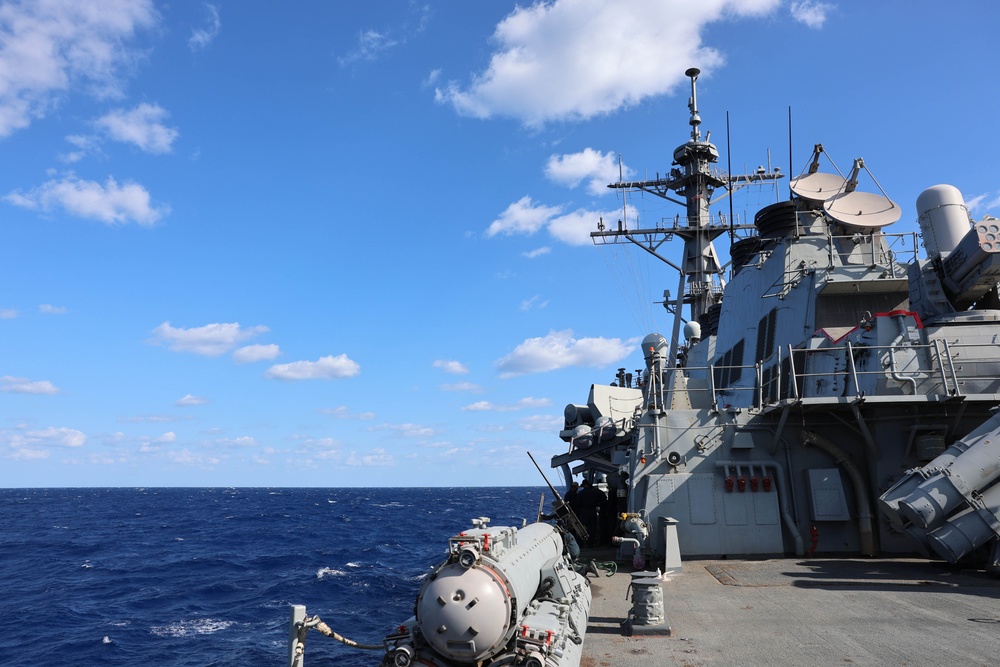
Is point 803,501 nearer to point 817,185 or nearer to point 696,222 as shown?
point 817,185

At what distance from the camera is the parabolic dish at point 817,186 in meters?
16.4

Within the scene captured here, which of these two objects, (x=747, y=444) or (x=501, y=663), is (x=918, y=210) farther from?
(x=501, y=663)

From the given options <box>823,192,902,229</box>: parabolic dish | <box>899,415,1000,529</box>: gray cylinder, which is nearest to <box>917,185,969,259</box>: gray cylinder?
<box>823,192,902,229</box>: parabolic dish

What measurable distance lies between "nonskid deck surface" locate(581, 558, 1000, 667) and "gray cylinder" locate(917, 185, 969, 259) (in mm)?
6447

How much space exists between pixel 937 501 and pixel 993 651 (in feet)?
12.0

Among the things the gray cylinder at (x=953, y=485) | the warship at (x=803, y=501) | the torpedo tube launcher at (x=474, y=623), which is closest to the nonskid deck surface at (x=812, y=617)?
the warship at (x=803, y=501)

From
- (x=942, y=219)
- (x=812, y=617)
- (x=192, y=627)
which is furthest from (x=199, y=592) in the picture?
(x=942, y=219)

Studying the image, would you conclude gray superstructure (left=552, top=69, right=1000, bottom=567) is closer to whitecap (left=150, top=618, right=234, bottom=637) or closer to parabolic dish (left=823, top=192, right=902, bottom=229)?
parabolic dish (left=823, top=192, right=902, bottom=229)

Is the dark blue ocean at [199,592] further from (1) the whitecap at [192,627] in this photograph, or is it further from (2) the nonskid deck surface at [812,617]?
(2) the nonskid deck surface at [812,617]

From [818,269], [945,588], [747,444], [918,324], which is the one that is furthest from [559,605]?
[818,269]

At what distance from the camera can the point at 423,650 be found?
18.5 feet

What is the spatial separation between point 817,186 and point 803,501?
337 inches

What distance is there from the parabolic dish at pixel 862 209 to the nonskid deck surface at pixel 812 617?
812 centimetres

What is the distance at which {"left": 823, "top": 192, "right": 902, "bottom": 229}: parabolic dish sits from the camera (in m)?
15.6
